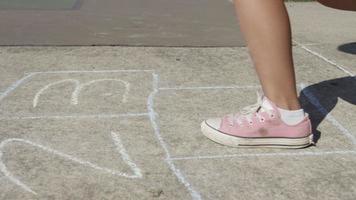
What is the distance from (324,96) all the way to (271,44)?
88cm

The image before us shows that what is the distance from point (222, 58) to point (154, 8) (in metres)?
Result: 2.01

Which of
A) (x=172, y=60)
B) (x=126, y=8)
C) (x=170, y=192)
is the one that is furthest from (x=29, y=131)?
(x=126, y=8)

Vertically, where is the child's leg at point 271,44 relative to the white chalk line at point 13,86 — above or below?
above

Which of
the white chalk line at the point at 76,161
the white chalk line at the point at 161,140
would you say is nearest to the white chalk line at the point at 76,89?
the white chalk line at the point at 161,140

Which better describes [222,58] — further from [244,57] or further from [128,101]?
[128,101]

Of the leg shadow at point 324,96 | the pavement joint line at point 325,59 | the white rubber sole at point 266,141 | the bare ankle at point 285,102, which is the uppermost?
the bare ankle at point 285,102

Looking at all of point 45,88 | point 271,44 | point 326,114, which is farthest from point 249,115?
point 45,88

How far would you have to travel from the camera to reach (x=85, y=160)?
93.4 inches

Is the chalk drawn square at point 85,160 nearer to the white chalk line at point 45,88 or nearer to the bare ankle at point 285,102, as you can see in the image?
the white chalk line at point 45,88

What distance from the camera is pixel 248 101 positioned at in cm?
310

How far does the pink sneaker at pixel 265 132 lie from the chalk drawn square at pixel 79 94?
566 mm

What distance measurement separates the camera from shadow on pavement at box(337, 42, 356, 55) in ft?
13.9

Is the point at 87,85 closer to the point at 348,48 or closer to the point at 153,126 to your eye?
the point at 153,126

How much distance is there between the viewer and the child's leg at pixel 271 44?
2434 millimetres
